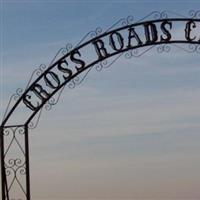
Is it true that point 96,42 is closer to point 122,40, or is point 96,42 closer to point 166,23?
point 122,40

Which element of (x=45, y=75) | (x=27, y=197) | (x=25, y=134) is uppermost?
(x=45, y=75)

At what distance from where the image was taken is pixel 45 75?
1051 centimetres

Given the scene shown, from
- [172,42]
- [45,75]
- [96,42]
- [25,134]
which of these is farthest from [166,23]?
[25,134]

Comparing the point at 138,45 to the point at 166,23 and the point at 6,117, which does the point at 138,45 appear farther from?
the point at 6,117

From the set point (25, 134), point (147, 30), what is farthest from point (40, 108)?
point (147, 30)

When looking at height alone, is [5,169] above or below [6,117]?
below

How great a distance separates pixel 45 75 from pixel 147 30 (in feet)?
5.30

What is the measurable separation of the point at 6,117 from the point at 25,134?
377mm

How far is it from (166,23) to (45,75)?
190 centimetres

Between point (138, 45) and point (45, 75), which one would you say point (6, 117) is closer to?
point (45, 75)

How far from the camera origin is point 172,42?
10344mm

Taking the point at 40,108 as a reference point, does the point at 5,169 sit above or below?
below

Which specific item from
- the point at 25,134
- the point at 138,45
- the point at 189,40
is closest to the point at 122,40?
the point at 138,45

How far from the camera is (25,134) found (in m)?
10.4
